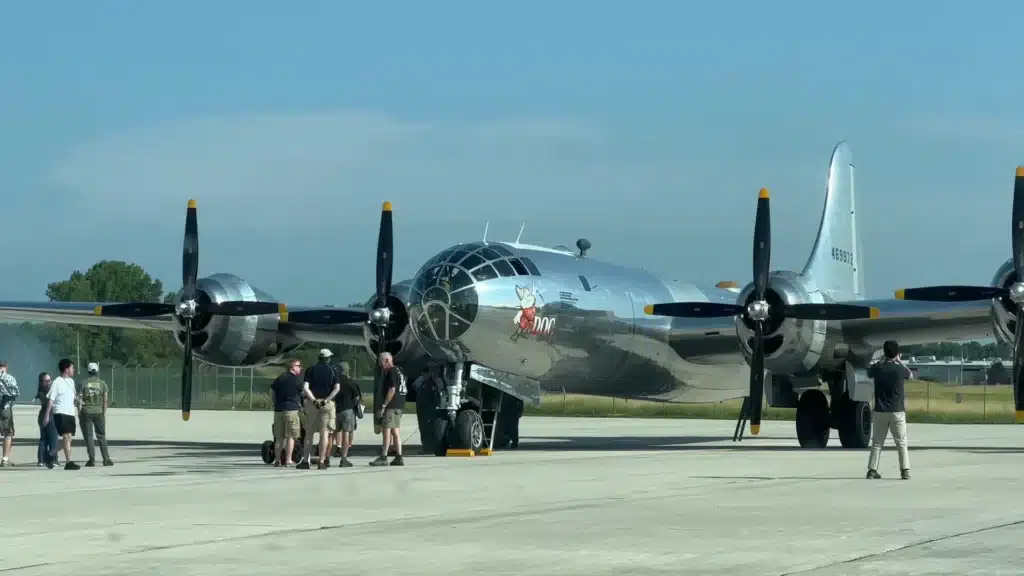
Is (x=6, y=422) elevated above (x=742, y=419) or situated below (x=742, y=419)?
above

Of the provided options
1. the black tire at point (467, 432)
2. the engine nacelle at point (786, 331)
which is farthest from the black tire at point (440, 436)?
the engine nacelle at point (786, 331)

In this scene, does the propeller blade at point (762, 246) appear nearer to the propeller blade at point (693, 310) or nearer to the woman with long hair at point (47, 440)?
the propeller blade at point (693, 310)

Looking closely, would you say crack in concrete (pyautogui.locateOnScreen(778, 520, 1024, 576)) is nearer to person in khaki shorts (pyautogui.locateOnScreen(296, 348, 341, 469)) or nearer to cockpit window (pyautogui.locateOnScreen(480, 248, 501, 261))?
person in khaki shorts (pyautogui.locateOnScreen(296, 348, 341, 469))

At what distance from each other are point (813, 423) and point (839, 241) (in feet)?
19.0

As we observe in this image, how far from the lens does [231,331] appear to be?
29797 mm

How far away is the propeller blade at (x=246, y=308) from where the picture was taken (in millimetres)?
28094

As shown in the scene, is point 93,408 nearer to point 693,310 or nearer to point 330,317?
point 330,317

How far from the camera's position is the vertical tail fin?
107ft

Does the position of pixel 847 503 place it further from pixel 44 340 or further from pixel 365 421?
pixel 44 340

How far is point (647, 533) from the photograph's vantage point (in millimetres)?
12734

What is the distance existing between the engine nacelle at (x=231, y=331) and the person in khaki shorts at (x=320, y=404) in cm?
695

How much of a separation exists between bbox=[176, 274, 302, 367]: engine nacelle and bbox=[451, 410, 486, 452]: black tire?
6385mm

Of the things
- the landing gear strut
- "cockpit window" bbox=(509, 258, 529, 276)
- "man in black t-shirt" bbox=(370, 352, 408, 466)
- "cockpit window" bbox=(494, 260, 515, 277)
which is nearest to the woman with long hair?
"man in black t-shirt" bbox=(370, 352, 408, 466)

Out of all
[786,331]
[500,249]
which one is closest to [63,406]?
[500,249]
